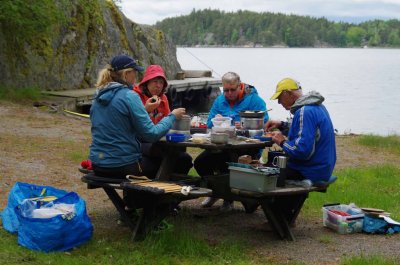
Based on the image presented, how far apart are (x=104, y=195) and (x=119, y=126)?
213 cm

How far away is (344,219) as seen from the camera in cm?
596

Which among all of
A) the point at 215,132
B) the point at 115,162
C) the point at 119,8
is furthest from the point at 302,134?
the point at 119,8

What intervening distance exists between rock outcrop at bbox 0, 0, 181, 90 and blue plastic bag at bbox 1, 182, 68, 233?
10.9 m

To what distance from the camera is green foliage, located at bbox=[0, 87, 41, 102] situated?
15.9 m

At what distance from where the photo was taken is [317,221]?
256 inches

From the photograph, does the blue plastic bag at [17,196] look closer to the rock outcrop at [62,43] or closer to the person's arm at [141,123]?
the person's arm at [141,123]

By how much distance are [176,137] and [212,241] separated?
92 cm

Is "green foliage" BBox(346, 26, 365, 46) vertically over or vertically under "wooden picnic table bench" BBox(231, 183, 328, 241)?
under

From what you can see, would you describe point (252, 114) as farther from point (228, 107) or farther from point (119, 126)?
point (119, 126)

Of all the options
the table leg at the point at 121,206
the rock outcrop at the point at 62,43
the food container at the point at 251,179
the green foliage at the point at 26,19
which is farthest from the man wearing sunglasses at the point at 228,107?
the rock outcrop at the point at 62,43

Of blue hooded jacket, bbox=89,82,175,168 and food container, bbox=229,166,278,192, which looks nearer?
food container, bbox=229,166,278,192

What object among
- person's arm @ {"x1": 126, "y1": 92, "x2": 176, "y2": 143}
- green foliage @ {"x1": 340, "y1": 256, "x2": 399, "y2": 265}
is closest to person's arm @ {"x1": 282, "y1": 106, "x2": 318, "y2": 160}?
green foliage @ {"x1": 340, "y1": 256, "x2": 399, "y2": 265}

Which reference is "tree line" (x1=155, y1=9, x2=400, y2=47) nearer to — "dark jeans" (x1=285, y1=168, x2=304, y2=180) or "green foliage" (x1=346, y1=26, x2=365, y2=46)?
"green foliage" (x1=346, y1=26, x2=365, y2=46)

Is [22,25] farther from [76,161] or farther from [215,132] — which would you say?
[215,132]
